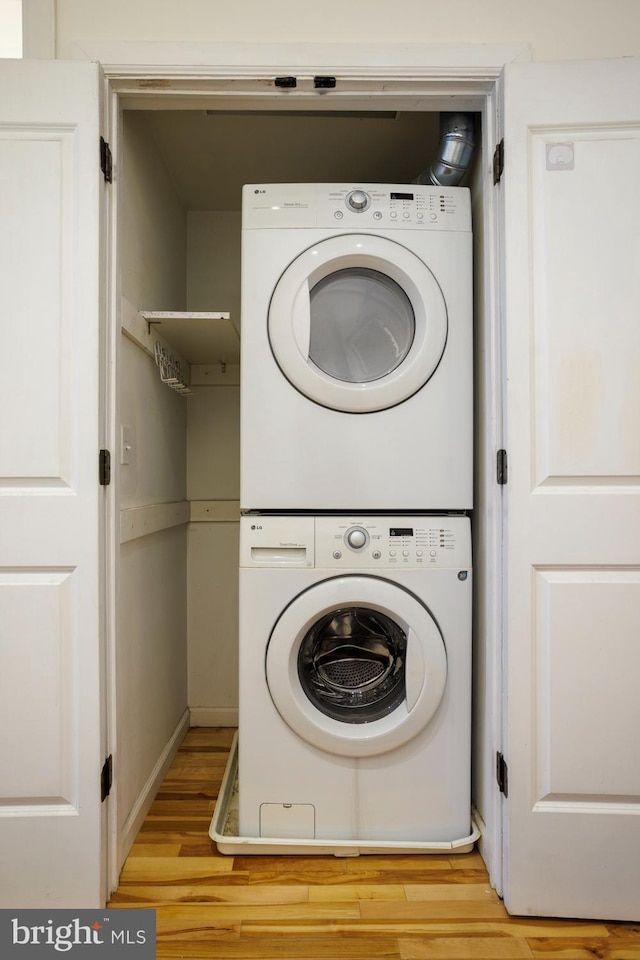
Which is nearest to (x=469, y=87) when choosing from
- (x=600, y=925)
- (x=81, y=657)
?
(x=81, y=657)

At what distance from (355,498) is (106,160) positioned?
1.06 meters

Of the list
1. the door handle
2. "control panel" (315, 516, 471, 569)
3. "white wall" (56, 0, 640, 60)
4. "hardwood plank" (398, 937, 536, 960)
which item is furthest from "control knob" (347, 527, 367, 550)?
"white wall" (56, 0, 640, 60)

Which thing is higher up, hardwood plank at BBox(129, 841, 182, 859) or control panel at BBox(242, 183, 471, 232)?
control panel at BBox(242, 183, 471, 232)

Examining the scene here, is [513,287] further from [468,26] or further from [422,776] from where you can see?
[422,776]

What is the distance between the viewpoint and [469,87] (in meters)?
1.44

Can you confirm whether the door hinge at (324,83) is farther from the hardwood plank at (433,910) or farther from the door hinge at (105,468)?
the hardwood plank at (433,910)

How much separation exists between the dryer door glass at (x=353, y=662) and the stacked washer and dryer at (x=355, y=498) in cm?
6

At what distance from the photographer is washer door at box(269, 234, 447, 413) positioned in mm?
1520

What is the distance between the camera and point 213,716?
239 centimetres

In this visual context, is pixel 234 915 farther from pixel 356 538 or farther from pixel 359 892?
pixel 356 538

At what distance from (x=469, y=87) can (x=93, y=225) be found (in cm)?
100

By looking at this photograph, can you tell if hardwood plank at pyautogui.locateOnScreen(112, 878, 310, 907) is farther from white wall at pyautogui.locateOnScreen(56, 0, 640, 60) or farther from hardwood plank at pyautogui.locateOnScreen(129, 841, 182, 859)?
white wall at pyautogui.locateOnScreen(56, 0, 640, 60)

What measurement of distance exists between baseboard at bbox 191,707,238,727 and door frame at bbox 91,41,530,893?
0.96 metres
